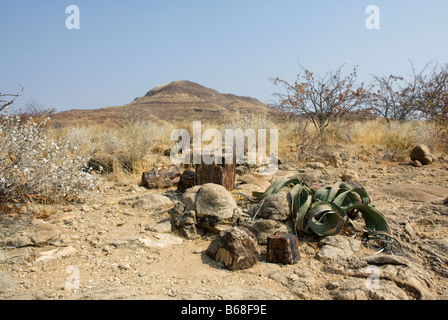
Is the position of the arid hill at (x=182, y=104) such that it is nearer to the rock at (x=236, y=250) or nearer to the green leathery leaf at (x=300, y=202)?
the green leathery leaf at (x=300, y=202)

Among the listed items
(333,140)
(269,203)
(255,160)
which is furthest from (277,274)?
(333,140)

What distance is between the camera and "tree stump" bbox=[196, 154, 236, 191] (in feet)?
14.3

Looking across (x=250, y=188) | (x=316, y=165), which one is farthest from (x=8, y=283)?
(x=316, y=165)

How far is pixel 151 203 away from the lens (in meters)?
4.06

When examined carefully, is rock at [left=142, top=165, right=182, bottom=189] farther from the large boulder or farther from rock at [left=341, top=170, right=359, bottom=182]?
rock at [left=341, top=170, right=359, bottom=182]

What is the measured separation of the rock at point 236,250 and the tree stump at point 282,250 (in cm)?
12

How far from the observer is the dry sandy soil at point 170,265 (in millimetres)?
2236

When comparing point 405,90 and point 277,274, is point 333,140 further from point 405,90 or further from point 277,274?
point 277,274

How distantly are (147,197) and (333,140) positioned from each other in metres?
6.42

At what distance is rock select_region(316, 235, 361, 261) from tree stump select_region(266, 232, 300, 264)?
22 centimetres

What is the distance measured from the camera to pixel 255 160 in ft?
19.4

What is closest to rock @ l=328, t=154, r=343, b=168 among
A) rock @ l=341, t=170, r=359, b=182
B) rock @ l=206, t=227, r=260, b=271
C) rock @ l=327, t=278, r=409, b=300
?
rock @ l=341, t=170, r=359, b=182

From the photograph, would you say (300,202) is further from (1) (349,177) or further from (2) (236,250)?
(1) (349,177)

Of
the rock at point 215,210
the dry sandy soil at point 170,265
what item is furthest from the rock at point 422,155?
the rock at point 215,210
